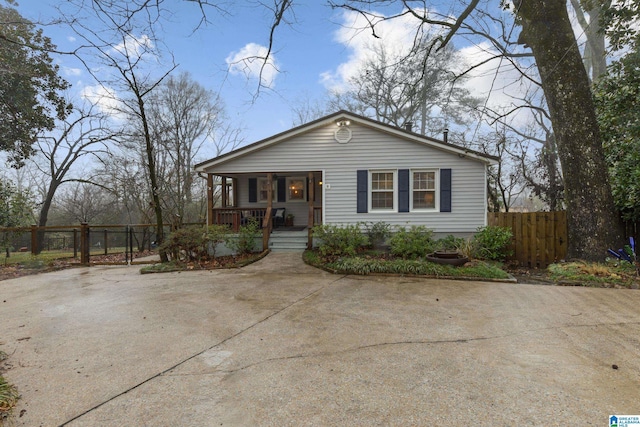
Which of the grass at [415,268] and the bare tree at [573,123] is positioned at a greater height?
the bare tree at [573,123]

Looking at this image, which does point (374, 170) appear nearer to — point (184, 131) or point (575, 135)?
point (575, 135)

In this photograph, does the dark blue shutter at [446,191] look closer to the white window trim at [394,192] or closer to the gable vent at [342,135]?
the white window trim at [394,192]

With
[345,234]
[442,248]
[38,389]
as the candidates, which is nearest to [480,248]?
[442,248]

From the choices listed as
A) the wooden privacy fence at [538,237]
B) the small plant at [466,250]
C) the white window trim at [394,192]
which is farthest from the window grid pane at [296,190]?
the wooden privacy fence at [538,237]

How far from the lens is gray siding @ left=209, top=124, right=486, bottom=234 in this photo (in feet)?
31.3

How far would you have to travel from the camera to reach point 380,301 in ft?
15.0

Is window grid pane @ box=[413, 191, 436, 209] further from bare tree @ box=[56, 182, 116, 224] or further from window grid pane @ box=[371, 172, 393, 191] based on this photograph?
bare tree @ box=[56, 182, 116, 224]

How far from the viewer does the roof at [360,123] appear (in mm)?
9258

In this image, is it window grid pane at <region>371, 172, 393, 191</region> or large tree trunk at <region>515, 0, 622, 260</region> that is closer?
large tree trunk at <region>515, 0, 622, 260</region>

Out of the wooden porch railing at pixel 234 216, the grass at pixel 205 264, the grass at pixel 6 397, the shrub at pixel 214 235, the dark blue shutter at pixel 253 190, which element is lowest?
the grass at pixel 205 264

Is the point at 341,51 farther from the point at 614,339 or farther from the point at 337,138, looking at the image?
the point at 614,339

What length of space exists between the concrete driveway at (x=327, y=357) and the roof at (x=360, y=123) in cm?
528

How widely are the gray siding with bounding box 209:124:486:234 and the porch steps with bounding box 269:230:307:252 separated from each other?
3.36ft

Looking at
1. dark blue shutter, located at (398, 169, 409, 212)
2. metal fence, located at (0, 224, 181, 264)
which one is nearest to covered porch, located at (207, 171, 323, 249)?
metal fence, located at (0, 224, 181, 264)
